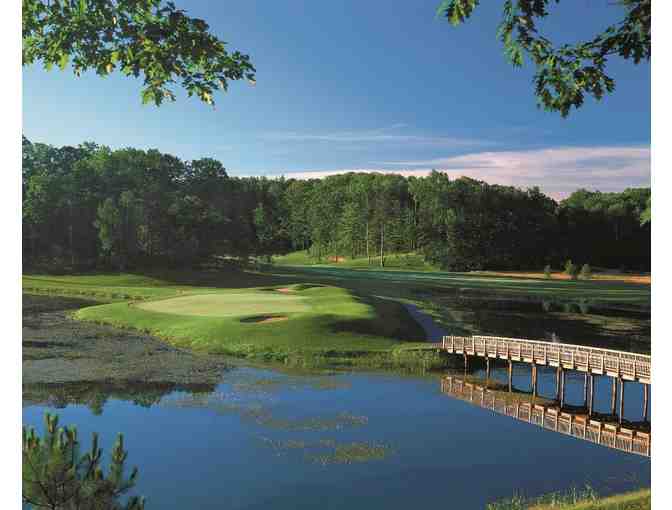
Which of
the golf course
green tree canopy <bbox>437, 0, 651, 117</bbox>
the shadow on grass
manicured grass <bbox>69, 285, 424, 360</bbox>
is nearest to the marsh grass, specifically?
green tree canopy <bbox>437, 0, 651, 117</bbox>

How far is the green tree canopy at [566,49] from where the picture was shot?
7348 mm

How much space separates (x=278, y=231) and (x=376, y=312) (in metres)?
6.07

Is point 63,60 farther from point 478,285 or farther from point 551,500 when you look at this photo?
point 478,285

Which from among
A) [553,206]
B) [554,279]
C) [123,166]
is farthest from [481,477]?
[123,166]

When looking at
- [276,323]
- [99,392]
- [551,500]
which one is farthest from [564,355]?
[99,392]

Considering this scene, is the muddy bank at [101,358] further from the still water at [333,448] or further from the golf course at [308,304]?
the still water at [333,448]

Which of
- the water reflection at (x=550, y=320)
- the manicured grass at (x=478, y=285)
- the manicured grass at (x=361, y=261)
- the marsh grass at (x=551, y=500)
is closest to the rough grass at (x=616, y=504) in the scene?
the marsh grass at (x=551, y=500)

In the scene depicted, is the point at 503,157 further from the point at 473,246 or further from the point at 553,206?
the point at 473,246

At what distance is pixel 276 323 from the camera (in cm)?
2492

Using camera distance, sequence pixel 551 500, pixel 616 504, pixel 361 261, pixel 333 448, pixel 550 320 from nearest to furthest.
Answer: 1. pixel 616 504
2. pixel 551 500
3. pixel 333 448
4. pixel 361 261
5. pixel 550 320

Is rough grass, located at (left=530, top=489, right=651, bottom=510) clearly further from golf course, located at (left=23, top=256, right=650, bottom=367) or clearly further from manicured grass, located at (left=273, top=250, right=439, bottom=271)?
manicured grass, located at (left=273, top=250, right=439, bottom=271)

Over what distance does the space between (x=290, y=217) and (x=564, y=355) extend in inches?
467

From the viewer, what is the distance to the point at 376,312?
2756 centimetres

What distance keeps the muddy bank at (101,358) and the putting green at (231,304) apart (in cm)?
350
